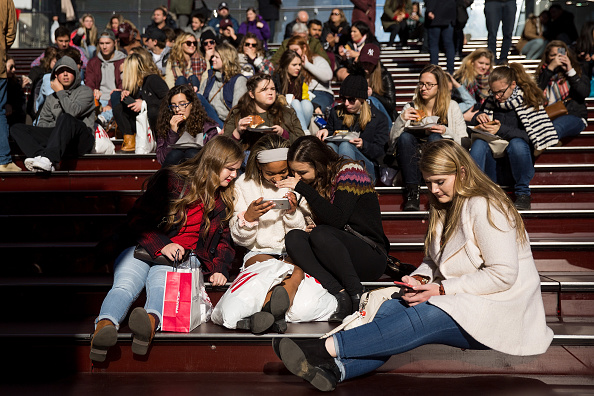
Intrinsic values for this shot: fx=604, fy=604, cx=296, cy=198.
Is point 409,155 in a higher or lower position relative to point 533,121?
lower

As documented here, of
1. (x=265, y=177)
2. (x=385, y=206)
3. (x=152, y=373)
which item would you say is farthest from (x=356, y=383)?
(x=385, y=206)

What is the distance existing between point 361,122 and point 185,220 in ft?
6.72

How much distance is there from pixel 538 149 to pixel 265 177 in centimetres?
237

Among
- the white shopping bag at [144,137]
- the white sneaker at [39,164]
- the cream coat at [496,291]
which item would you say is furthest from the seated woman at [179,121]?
the cream coat at [496,291]

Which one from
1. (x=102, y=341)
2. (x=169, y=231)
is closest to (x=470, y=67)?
(x=169, y=231)

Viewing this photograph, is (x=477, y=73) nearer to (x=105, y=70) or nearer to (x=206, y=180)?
(x=206, y=180)

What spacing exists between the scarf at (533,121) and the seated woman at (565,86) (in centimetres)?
53

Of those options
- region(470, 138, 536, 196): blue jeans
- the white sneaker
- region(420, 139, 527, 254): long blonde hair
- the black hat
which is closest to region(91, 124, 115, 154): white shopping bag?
the white sneaker

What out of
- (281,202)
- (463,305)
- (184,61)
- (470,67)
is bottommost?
(463,305)

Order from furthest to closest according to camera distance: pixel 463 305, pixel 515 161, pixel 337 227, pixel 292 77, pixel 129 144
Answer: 1. pixel 292 77
2. pixel 129 144
3. pixel 515 161
4. pixel 337 227
5. pixel 463 305

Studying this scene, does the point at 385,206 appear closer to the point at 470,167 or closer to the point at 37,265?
the point at 470,167

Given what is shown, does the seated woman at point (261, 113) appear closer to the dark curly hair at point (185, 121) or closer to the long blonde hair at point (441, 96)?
the dark curly hair at point (185, 121)

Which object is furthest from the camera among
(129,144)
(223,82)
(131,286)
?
(223,82)

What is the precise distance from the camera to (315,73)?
6.58 m
